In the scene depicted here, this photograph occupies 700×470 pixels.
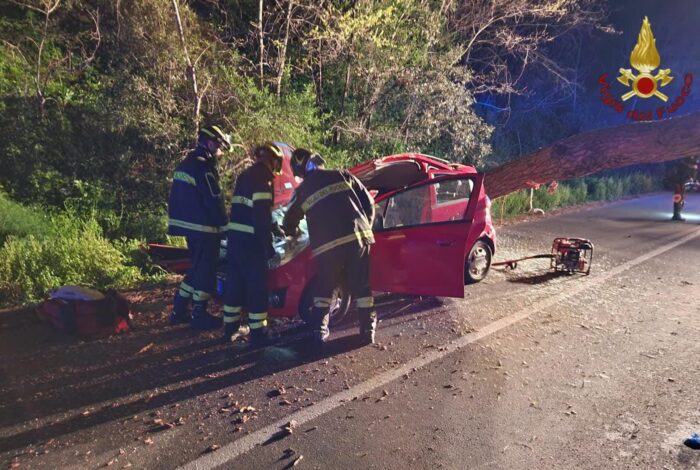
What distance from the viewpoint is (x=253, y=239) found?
13.7ft

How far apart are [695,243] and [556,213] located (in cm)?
465

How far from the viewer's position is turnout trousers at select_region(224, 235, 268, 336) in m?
4.19

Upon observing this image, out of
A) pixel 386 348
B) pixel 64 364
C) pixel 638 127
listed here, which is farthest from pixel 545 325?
pixel 64 364

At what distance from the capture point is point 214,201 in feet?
14.7

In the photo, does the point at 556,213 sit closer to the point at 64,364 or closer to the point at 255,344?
the point at 255,344

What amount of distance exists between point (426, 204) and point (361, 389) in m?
3.08

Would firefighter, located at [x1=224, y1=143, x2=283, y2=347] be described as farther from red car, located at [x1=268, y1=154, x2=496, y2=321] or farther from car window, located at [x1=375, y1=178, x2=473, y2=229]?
car window, located at [x1=375, y1=178, x2=473, y2=229]

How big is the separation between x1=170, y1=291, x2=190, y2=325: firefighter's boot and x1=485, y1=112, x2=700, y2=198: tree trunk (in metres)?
4.51

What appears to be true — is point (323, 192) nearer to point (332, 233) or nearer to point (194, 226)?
point (332, 233)

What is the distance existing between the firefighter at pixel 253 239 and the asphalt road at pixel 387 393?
0.44 meters

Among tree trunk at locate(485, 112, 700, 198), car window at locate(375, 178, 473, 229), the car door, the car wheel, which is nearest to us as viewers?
tree trunk at locate(485, 112, 700, 198)

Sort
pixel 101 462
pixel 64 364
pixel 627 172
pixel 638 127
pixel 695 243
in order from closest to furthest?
1. pixel 101 462
2. pixel 64 364
3. pixel 638 127
4. pixel 695 243
5. pixel 627 172

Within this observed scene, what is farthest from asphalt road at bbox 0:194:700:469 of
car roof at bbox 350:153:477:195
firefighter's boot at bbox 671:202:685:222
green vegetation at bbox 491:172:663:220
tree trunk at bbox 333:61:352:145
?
firefighter's boot at bbox 671:202:685:222

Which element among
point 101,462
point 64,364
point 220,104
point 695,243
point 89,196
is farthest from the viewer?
point 695,243
